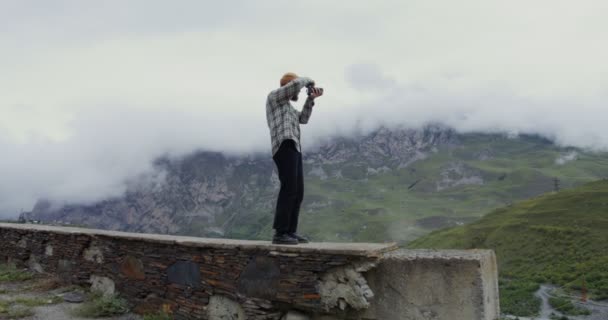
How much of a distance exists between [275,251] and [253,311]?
92 cm

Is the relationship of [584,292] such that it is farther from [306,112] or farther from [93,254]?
[306,112]

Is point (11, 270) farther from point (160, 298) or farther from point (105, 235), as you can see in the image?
point (160, 298)

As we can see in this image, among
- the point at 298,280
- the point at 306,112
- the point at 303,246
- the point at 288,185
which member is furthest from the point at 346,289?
the point at 306,112

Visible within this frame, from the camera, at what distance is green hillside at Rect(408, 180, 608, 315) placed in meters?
80.1

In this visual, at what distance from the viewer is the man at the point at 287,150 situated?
674cm

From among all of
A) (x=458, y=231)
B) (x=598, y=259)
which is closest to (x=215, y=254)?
(x=598, y=259)

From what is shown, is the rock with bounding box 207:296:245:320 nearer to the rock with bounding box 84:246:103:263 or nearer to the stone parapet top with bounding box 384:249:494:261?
the stone parapet top with bounding box 384:249:494:261

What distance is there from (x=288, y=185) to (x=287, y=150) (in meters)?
0.51

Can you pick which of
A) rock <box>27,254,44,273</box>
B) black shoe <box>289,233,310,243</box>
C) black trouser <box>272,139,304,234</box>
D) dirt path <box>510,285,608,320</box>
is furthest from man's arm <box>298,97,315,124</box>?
dirt path <box>510,285,608,320</box>

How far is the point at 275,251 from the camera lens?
21.1ft

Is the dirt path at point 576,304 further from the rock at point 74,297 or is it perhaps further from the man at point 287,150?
the man at point 287,150

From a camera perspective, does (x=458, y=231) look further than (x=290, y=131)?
Yes

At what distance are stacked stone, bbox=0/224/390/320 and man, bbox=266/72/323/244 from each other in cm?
50

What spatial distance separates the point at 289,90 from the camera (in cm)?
670
